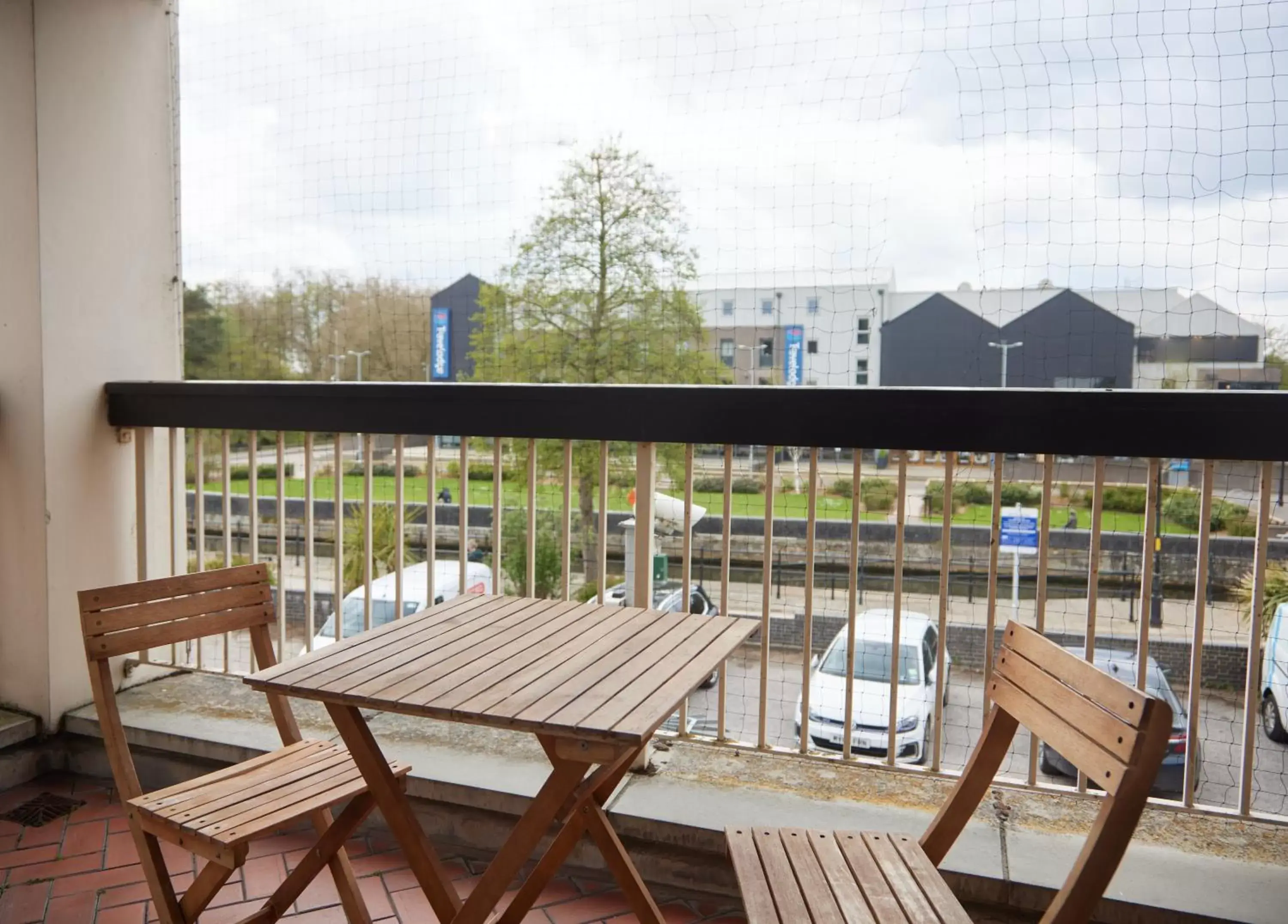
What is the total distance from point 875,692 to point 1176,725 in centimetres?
592

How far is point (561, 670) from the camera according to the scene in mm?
1682

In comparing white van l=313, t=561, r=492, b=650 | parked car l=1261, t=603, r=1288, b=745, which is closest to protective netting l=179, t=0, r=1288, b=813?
parked car l=1261, t=603, r=1288, b=745

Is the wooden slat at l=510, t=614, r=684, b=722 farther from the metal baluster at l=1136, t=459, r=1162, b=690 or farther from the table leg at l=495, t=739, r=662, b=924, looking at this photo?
the metal baluster at l=1136, t=459, r=1162, b=690

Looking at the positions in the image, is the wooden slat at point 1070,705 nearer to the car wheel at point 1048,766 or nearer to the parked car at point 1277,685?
the parked car at point 1277,685

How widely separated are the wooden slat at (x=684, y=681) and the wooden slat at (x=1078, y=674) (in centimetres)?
54

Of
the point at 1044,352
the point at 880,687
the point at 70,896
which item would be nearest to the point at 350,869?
the point at 70,896

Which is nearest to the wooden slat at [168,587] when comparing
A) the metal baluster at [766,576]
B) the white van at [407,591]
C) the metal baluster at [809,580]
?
the metal baluster at [766,576]

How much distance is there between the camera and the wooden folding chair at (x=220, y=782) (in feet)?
5.84

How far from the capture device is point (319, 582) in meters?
14.5

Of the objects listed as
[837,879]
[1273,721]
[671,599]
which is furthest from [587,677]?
[671,599]

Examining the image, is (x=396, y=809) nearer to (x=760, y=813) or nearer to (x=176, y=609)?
(x=176, y=609)

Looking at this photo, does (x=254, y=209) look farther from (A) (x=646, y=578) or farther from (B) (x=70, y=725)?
(A) (x=646, y=578)

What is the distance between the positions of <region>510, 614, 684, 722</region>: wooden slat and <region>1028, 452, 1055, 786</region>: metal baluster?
39.3 inches

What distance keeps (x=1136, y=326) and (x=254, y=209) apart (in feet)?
11.5
